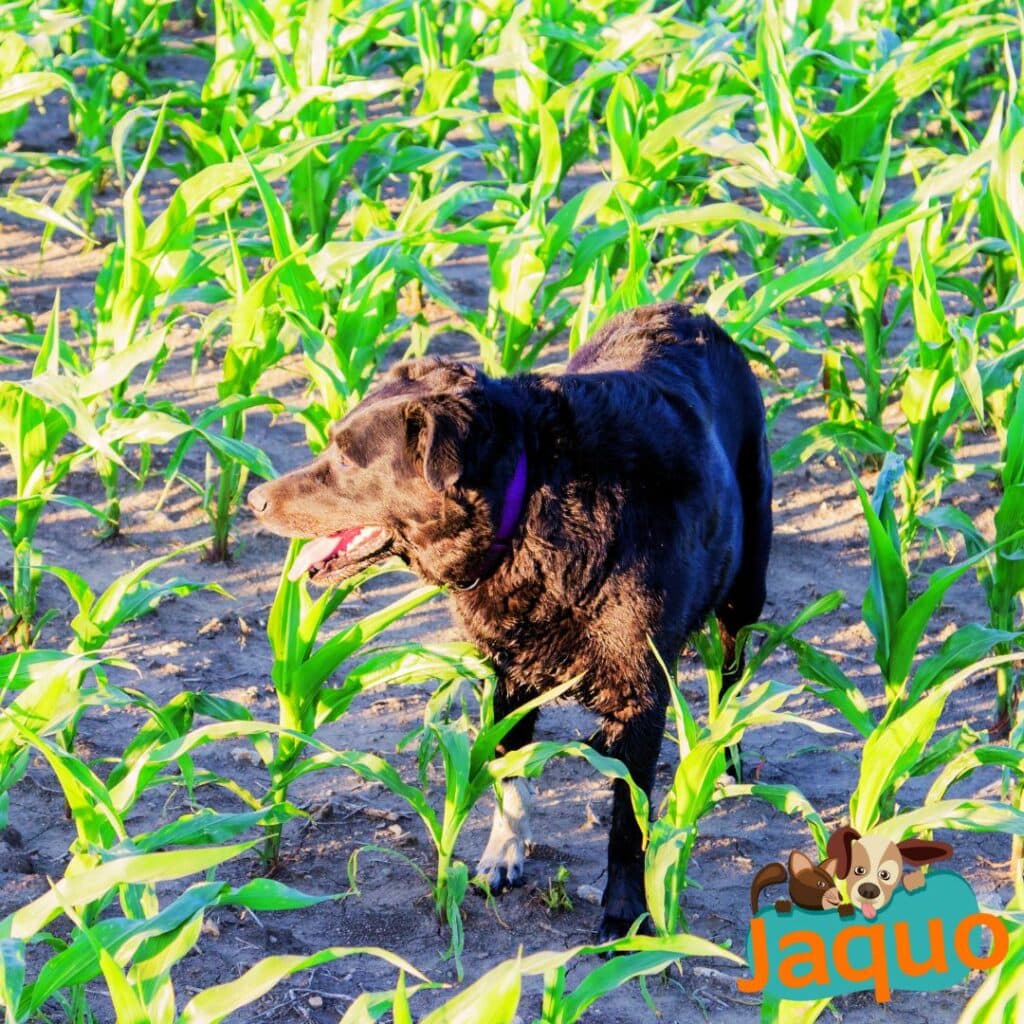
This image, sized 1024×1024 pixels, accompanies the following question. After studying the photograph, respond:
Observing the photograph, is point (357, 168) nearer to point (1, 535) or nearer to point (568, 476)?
point (1, 535)

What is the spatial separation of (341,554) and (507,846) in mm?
836

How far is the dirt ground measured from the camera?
334cm

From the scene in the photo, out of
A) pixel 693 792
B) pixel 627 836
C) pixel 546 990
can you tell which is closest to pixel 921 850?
pixel 693 792

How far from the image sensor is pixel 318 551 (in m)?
3.50

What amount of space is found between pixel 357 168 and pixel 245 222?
2.82 metres

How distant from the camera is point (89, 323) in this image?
5297 millimetres

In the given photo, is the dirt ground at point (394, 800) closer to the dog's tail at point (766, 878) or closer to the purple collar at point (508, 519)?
the dog's tail at point (766, 878)

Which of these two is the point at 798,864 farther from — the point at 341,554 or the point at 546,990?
the point at 341,554

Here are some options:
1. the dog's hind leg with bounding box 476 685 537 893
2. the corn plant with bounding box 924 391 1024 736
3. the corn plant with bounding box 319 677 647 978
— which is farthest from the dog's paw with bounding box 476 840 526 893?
the corn plant with bounding box 924 391 1024 736

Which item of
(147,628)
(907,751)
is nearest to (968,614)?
(907,751)

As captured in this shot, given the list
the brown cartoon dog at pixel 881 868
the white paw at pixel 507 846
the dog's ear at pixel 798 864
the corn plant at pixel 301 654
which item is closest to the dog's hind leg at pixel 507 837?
the white paw at pixel 507 846

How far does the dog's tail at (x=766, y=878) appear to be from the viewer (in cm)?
321

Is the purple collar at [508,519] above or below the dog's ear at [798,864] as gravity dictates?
above

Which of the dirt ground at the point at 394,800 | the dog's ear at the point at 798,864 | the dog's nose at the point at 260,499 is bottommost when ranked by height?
the dirt ground at the point at 394,800
